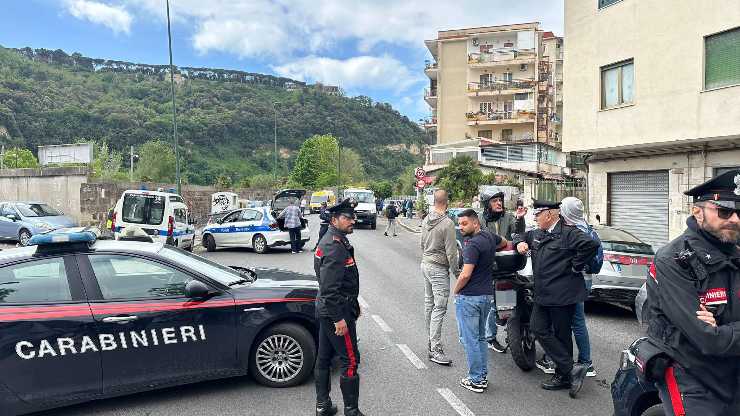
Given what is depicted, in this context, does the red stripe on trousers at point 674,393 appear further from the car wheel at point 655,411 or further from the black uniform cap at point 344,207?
the black uniform cap at point 344,207

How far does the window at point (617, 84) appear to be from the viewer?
51.0 feet

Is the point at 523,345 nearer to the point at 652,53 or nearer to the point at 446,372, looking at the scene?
the point at 446,372

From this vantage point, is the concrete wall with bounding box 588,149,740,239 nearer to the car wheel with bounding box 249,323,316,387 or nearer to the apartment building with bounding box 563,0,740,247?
the apartment building with bounding box 563,0,740,247

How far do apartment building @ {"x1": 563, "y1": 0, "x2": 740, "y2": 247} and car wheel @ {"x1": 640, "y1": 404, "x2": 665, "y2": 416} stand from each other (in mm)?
12471

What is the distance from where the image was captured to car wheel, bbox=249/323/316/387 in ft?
16.6

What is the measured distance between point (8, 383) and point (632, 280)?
25.5 feet


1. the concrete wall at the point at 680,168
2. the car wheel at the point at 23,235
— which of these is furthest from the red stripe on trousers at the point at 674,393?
the car wheel at the point at 23,235

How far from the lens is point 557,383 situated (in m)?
5.06

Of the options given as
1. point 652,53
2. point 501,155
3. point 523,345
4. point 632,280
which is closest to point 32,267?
point 523,345

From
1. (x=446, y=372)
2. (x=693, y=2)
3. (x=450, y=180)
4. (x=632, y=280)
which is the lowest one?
(x=446, y=372)

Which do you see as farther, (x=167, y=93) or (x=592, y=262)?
(x=167, y=93)

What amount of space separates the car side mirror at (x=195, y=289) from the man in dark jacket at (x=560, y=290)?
123 inches

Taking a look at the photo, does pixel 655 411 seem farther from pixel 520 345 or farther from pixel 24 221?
pixel 24 221

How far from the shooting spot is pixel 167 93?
260ft
